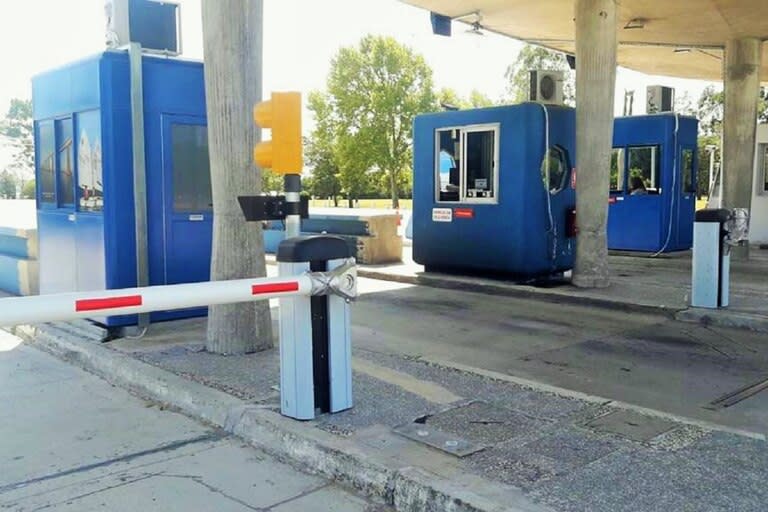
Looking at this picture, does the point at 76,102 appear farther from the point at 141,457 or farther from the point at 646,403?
the point at 646,403

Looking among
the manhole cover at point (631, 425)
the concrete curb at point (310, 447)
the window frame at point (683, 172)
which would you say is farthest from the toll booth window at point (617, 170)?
the concrete curb at point (310, 447)

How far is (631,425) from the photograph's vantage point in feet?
15.6

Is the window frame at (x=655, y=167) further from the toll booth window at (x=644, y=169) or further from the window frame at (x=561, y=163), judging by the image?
the window frame at (x=561, y=163)

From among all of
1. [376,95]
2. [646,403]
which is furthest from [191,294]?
[376,95]

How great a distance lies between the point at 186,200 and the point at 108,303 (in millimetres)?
4278

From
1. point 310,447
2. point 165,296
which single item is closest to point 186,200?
point 165,296

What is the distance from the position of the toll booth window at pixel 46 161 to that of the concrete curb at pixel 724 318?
24.9ft

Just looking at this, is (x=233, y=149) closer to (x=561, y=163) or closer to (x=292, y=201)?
(x=292, y=201)

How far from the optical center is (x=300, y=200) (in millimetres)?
5160

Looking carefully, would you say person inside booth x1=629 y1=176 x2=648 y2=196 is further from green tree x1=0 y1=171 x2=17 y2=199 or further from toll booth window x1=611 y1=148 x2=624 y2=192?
green tree x1=0 y1=171 x2=17 y2=199

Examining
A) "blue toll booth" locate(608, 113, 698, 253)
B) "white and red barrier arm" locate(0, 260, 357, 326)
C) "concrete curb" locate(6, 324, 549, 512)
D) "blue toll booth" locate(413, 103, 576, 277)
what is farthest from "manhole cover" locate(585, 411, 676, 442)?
"blue toll booth" locate(608, 113, 698, 253)

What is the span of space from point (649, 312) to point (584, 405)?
4.35 meters

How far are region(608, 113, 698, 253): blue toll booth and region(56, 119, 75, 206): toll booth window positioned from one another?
11.3 metres

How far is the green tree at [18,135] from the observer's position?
6944 centimetres
